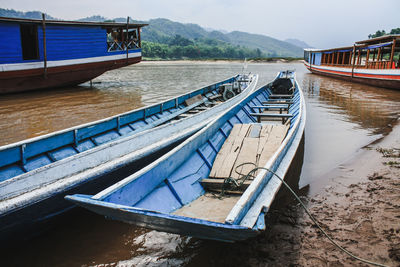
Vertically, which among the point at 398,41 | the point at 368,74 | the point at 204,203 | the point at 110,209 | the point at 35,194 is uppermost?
the point at 398,41

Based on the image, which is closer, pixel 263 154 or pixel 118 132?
pixel 263 154

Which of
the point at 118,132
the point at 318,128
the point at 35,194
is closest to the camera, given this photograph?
the point at 35,194

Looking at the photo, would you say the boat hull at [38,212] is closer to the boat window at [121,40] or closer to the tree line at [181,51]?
the boat window at [121,40]

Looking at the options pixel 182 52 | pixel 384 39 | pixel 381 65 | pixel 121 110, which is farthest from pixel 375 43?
pixel 182 52

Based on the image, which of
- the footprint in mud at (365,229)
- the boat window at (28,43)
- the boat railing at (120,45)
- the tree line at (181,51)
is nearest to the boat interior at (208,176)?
the footprint in mud at (365,229)

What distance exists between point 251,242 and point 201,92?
847 cm

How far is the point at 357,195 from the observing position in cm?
452

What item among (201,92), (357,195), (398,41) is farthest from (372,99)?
(357,195)

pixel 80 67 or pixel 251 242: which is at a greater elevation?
pixel 80 67

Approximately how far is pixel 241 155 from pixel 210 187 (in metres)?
1.08

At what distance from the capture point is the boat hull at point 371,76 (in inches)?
698

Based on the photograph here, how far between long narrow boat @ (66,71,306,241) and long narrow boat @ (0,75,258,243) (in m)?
1.06

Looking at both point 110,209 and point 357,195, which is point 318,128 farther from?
point 110,209

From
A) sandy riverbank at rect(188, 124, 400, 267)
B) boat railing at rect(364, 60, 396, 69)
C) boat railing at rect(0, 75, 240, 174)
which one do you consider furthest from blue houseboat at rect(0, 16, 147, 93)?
boat railing at rect(364, 60, 396, 69)
